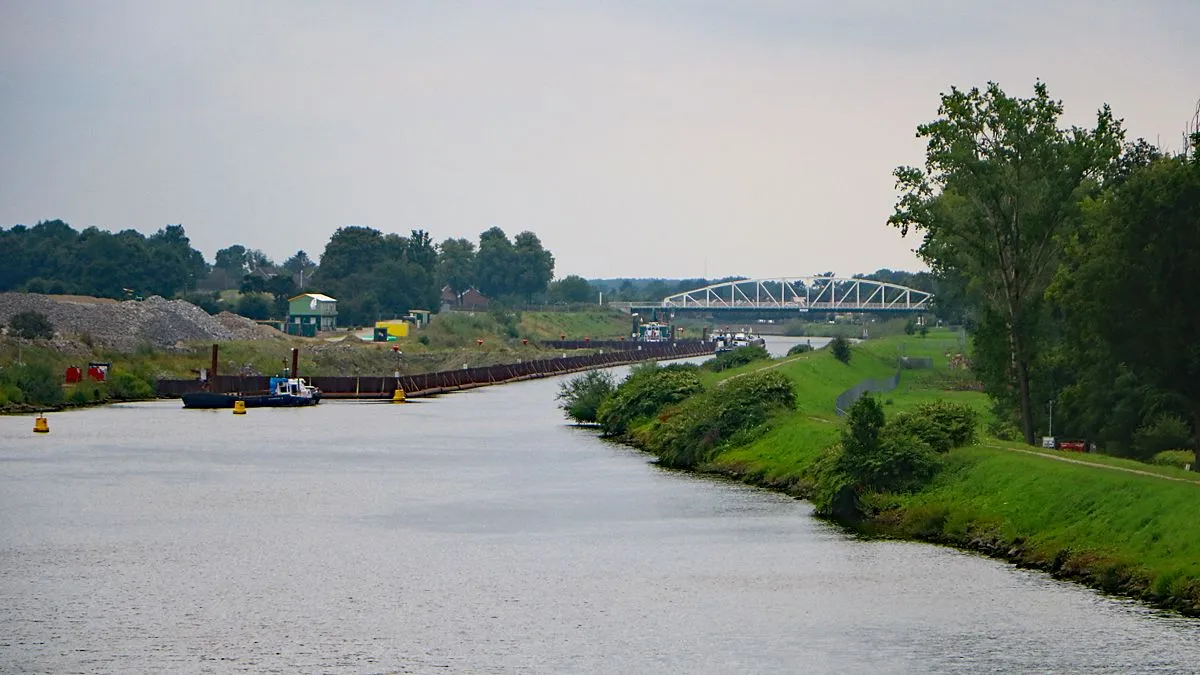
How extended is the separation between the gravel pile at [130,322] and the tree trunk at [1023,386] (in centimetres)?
9386

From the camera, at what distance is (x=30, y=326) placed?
144500 millimetres

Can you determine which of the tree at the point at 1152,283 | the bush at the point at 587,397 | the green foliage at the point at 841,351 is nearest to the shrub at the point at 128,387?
the bush at the point at 587,397

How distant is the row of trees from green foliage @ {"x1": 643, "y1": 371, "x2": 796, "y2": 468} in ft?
32.2

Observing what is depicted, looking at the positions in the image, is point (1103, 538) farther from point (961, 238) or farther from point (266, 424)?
point (266, 424)

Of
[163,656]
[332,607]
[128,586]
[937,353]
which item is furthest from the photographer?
[937,353]

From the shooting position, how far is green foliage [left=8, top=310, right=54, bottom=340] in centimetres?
14012

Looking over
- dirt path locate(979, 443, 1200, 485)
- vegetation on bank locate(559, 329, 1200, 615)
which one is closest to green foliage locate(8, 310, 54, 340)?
vegetation on bank locate(559, 329, 1200, 615)

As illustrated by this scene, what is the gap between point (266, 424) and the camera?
10156cm

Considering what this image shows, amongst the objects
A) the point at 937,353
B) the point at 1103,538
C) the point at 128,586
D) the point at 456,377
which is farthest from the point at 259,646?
the point at 937,353

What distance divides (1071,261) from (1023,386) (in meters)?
5.70

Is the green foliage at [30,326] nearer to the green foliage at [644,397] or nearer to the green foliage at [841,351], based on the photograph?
the green foliage at [644,397]

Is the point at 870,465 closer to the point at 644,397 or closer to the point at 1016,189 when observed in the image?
the point at 1016,189

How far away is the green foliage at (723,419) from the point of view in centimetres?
7625

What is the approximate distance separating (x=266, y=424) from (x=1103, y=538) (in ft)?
220
